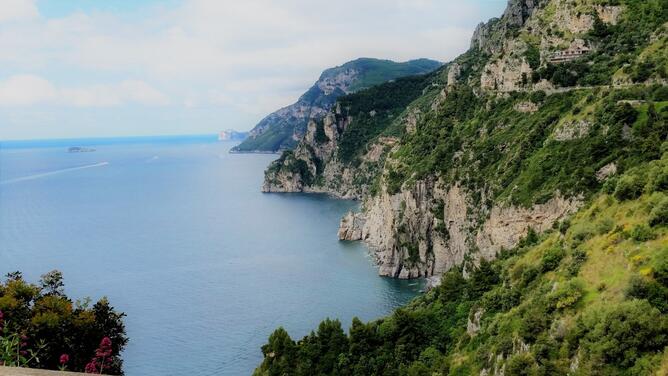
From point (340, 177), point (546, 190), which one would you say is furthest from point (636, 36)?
point (340, 177)

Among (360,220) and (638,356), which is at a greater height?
(638,356)

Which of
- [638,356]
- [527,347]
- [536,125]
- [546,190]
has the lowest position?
[527,347]

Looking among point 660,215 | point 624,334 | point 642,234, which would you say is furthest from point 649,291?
point 660,215

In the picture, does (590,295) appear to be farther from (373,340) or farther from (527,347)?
(373,340)

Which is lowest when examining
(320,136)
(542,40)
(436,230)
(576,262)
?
(436,230)

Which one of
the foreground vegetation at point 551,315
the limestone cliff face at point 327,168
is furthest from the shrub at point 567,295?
the limestone cliff face at point 327,168

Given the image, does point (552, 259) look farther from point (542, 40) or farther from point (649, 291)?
point (542, 40)
